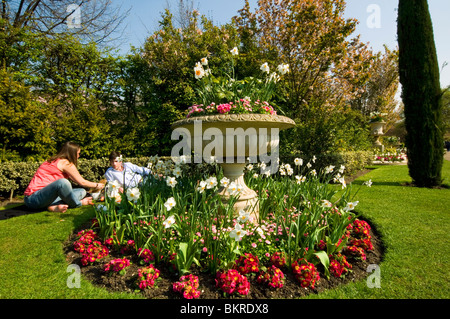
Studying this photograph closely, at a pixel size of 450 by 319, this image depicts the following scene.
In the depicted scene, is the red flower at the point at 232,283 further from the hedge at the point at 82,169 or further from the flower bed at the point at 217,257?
the hedge at the point at 82,169

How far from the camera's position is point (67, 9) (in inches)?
359

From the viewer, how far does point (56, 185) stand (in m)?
3.69

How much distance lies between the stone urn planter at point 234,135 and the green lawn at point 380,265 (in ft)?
4.51

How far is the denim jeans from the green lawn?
0.18 m

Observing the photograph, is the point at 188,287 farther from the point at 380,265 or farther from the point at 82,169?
the point at 82,169

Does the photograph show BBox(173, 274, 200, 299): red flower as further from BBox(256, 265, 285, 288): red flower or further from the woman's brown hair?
the woman's brown hair

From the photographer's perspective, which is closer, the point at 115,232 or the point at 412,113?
the point at 115,232

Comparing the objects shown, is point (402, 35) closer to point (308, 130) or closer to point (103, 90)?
point (308, 130)

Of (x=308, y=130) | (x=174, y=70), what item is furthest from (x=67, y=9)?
(x=308, y=130)

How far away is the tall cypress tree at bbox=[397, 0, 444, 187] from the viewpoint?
5664 mm

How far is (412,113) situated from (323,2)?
4.73 metres

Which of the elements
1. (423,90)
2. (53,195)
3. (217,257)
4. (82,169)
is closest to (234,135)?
(217,257)

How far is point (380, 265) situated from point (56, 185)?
4245mm

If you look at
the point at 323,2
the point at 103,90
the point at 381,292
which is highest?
the point at 323,2
